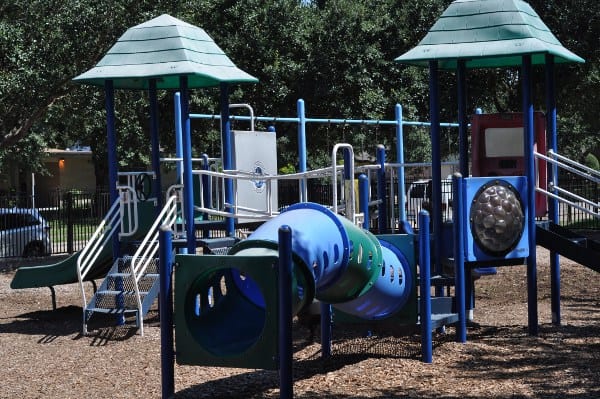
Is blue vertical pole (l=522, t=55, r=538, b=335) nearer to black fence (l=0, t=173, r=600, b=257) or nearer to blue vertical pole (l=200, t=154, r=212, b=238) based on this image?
blue vertical pole (l=200, t=154, r=212, b=238)

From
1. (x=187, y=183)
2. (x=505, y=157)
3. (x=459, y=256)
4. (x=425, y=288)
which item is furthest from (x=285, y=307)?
(x=505, y=157)

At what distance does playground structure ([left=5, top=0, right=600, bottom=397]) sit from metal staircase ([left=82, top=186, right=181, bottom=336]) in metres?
0.02

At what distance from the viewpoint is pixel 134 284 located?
10.4 metres

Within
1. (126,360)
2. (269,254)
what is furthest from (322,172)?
(269,254)

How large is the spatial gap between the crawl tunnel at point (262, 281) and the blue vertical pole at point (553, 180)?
3349 mm

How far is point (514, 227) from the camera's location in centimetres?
931

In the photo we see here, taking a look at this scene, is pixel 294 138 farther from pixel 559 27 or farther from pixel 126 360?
pixel 126 360

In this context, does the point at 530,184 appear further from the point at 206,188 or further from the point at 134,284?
the point at 206,188

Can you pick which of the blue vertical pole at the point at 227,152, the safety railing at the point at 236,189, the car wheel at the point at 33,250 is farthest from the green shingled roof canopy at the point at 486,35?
the car wheel at the point at 33,250

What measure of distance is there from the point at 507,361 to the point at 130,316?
18.1 ft

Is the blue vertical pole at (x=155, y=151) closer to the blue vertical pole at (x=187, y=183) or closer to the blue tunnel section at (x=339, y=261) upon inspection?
the blue vertical pole at (x=187, y=183)

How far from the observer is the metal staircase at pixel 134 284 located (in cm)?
1034

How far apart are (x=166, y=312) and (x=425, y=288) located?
8.34ft

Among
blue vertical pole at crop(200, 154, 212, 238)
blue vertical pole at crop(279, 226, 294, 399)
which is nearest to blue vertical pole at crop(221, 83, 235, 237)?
blue vertical pole at crop(200, 154, 212, 238)
